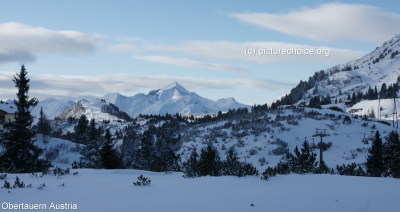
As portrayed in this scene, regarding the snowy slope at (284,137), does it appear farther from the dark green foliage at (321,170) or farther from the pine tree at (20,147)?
the pine tree at (20,147)

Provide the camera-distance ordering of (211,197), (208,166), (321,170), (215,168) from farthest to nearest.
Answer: (321,170) → (208,166) → (215,168) → (211,197)

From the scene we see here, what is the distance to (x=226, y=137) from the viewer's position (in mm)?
53594

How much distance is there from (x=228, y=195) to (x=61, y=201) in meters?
3.58

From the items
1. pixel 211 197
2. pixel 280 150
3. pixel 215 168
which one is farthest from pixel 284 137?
pixel 211 197

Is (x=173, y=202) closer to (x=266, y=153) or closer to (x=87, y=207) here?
(x=87, y=207)

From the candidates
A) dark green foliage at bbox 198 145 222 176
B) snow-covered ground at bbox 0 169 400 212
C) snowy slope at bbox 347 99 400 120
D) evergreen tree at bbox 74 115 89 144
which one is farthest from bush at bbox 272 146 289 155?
snowy slope at bbox 347 99 400 120

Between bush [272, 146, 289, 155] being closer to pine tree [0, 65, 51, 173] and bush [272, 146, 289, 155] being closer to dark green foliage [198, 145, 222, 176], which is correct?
pine tree [0, 65, 51, 173]

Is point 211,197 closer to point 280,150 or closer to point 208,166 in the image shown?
point 208,166

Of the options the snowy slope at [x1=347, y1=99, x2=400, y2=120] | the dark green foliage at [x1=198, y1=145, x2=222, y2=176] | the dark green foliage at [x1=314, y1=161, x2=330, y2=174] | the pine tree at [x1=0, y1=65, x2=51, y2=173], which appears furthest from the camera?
the snowy slope at [x1=347, y1=99, x2=400, y2=120]

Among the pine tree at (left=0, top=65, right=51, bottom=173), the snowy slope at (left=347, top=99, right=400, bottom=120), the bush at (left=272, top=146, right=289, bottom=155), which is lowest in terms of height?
the bush at (left=272, top=146, right=289, bottom=155)

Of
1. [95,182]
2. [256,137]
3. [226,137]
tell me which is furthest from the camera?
[226,137]

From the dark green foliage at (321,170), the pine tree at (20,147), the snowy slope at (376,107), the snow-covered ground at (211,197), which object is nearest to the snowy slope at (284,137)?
the dark green foliage at (321,170)

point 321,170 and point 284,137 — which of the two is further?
point 284,137

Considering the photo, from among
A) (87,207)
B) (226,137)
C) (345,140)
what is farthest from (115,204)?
(226,137)
